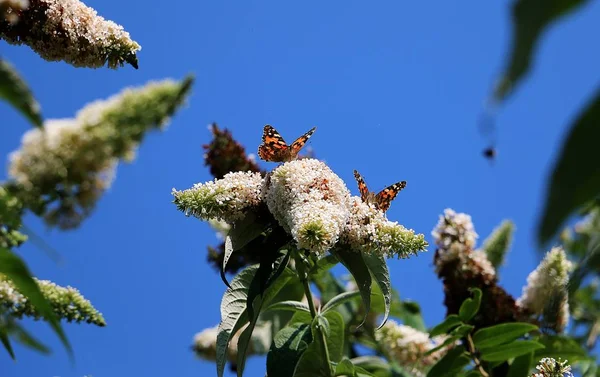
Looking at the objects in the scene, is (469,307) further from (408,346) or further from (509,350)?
(408,346)

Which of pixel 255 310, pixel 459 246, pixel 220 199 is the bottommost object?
pixel 255 310

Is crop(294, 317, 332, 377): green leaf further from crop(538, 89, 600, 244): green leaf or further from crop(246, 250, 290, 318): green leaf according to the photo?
crop(538, 89, 600, 244): green leaf

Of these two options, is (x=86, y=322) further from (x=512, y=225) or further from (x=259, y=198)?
(x=512, y=225)

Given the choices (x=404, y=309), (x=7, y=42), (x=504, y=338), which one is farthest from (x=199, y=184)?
(x=404, y=309)

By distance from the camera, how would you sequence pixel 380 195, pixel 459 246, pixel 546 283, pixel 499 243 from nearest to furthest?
pixel 380 195
pixel 546 283
pixel 459 246
pixel 499 243

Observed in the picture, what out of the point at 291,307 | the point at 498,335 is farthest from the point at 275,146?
the point at 498,335

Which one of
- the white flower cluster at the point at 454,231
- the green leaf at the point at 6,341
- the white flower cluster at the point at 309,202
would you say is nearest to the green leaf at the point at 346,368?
the white flower cluster at the point at 309,202

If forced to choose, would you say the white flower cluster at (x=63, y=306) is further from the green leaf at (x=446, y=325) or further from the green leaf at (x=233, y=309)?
the green leaf at (x=446, y=325)
